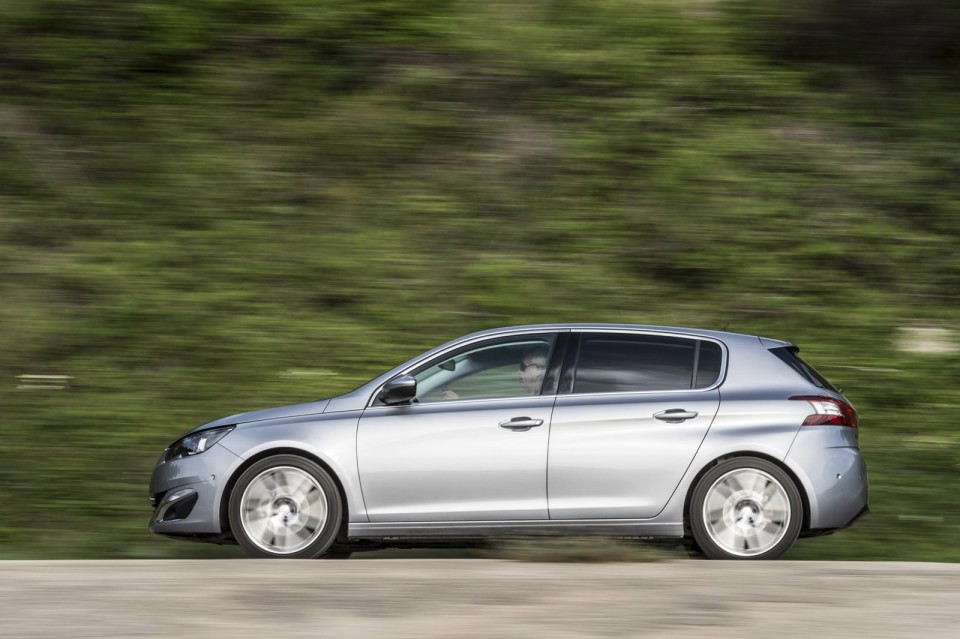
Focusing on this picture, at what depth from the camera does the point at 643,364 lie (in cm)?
719

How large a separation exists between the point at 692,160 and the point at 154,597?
912 centimetres

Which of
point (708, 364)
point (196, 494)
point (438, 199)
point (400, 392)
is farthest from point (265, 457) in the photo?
point (438, 199)

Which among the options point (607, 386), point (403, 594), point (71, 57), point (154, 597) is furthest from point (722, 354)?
point (71, 57)

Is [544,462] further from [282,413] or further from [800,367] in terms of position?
[800,367]

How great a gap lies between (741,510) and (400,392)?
2177 mm

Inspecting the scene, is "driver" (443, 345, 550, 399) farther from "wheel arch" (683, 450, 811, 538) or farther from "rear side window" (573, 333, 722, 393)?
"wheel arch" (683, 450, 811, 538)

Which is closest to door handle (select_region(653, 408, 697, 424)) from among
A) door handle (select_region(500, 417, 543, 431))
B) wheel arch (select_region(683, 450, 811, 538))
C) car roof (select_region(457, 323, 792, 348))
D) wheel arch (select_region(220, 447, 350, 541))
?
wheel arch (select_region(683, 450, 811, 538))

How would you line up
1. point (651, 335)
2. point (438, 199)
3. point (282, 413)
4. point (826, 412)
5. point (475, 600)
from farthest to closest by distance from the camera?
point (438, 199) < point (651, 335) < point (282, 413) < point (826, 412) < point (475, 600)

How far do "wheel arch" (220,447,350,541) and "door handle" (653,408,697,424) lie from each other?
77.2 inches

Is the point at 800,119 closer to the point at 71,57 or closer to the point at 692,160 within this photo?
the point at 692,160

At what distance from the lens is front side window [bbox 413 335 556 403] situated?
23.4ft

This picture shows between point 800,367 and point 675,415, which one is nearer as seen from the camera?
point 675,415

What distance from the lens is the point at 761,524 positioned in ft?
22.9

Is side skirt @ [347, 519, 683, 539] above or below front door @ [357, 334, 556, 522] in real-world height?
below
